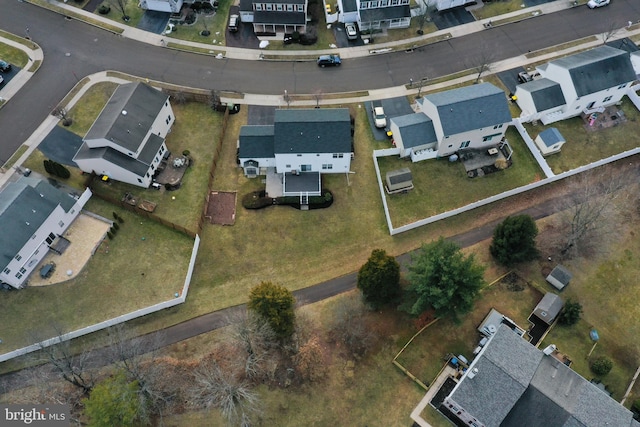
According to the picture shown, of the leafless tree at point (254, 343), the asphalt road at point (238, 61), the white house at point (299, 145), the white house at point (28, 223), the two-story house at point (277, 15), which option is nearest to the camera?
the leafless tree at point (254, 343)

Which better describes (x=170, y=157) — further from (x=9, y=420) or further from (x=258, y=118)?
(x=9, y=420)

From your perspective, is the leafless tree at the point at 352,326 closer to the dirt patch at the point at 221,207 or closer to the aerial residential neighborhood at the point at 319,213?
the aerial residential neighborhood at the point at 319,213

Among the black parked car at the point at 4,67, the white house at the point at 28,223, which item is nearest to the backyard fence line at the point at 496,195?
the white house at the point at 28,223

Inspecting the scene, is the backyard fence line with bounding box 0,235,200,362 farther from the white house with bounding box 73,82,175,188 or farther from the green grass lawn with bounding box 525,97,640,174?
the green grass lawn with bounding box 525,97,640,174

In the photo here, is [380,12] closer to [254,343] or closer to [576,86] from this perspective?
[576,86]

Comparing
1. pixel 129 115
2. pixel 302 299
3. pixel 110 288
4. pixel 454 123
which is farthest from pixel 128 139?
pixel 454 123

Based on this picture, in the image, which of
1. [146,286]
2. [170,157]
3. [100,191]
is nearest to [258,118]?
[170,157]
